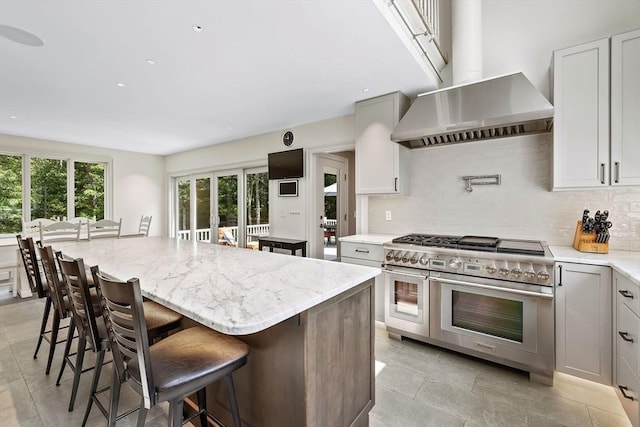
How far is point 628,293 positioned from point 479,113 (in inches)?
62.4

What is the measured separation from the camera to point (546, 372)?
2164 mm

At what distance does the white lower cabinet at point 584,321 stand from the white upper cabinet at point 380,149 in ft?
5.24

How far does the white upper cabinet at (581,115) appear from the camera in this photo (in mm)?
2166

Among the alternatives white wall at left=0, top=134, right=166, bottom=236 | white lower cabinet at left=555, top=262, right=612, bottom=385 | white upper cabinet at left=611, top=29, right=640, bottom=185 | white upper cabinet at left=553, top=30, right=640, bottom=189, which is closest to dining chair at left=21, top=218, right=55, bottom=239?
white wall at left=0, top=134, right=166, bottom=236

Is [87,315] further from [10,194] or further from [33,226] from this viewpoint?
[10,194]

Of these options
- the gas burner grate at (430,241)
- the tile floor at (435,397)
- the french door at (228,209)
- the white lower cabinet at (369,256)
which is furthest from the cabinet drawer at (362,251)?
the french door at (228,209)

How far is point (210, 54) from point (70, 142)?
4847 millimetres

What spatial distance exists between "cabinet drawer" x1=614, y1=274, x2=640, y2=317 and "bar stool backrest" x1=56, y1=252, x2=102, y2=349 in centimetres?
285

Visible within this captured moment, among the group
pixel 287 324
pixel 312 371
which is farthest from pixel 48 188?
pixel 312 371

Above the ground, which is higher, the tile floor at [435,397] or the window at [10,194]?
Result: the window at [10,194]

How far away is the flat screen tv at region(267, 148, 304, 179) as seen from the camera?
442 centimetres

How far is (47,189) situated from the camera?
5.46m

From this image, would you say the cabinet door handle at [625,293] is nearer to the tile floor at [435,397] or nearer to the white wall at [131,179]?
the tile floor at [435,397]

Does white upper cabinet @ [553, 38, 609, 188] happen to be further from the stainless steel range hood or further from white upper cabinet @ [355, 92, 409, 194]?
white upper cabinet @ [355, 92, 409, 194]
